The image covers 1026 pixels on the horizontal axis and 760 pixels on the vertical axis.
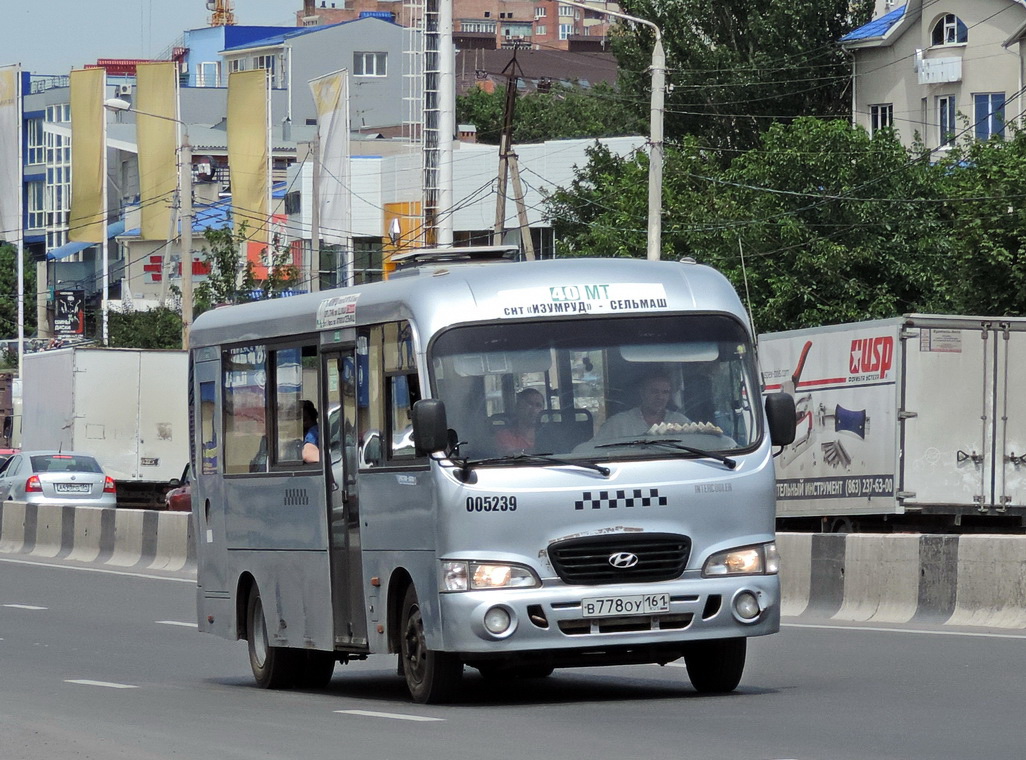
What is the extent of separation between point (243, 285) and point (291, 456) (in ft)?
138

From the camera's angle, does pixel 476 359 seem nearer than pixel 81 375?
Yes

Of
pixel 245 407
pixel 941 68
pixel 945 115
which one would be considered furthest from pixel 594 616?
pixel 945 115

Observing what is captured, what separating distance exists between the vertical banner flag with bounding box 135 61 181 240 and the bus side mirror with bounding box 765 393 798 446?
155 feet

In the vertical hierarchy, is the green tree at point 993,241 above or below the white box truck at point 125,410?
above

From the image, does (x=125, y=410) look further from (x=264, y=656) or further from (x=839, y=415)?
(x=264, y=656)

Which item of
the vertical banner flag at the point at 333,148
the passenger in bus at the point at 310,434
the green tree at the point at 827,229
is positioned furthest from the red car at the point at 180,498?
the passenger in bus at the point at 310,434

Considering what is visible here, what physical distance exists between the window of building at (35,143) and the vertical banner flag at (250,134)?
67.3m

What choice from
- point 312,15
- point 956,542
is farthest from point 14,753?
point 312,15

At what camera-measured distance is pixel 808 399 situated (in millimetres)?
28938

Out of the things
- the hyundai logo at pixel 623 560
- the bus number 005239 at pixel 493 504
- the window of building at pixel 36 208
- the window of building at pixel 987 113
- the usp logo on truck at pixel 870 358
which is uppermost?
the window of building at pixel 36 208

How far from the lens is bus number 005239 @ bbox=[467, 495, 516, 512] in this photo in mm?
10922

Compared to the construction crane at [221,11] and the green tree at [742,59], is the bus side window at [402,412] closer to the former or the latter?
the green tree at [742,59]

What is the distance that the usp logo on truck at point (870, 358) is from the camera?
87.3 feet

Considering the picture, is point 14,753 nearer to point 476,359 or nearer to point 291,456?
point 476,359
